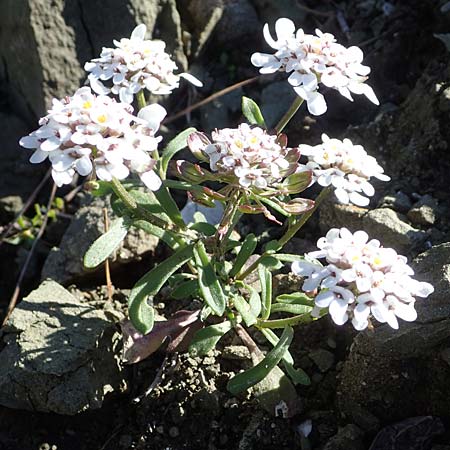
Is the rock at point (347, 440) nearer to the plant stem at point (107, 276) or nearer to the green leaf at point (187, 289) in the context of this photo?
the green leaf at point (187, 289)

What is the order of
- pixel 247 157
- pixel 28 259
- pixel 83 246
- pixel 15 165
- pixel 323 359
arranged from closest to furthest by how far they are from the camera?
pixel 247 157, pixel 323 359, pixel 83 246, pixel 28 259, pixel 15 165

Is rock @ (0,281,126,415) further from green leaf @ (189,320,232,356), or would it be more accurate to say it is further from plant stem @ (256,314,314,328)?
plant stem @ (256,314,314,328)

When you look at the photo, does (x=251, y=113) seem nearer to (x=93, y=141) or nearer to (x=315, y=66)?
(x=315, y=66)

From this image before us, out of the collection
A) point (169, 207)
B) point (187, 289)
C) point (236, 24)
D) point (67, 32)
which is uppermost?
point (67, 32)

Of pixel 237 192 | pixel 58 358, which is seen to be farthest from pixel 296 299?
pixel 58 358

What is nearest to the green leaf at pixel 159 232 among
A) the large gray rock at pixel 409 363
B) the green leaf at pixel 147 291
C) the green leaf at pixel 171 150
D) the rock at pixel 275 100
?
the green leaf at pixel 147 291

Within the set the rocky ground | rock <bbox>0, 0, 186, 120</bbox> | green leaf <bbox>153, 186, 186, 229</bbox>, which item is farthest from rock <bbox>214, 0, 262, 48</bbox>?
green leaf <bbox>153, 186, 186, 229</bbox>
